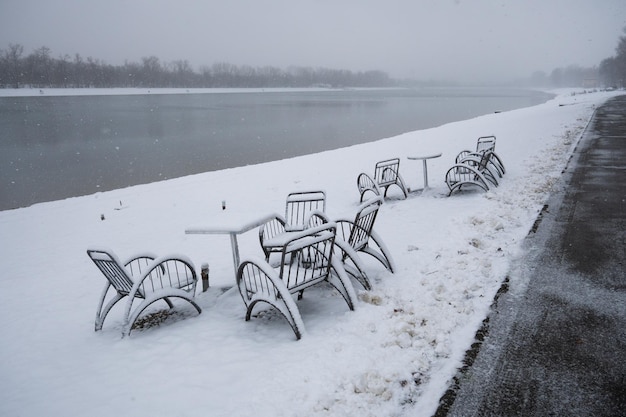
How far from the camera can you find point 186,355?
414 centimetres

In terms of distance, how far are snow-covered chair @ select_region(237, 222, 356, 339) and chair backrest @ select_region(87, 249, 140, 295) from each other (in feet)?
4.51

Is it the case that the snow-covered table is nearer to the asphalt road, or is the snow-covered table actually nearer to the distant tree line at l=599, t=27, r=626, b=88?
the asphalt road

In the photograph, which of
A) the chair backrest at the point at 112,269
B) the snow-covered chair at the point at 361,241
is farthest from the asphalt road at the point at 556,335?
the chair backrest at the point at 112,269

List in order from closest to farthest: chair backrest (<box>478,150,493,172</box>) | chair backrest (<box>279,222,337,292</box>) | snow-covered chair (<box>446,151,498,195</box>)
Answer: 1. chair backrest (<box>279,222,337,292</box>)
2. snow-covered chair (<box>446,151,498,195</box>)
3. chair backrest (<box>478,150,493,172</box>)

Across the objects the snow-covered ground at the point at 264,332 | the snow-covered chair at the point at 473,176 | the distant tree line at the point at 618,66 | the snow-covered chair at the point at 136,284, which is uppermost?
the distant tree line at the point at 618,66

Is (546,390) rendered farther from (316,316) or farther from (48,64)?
(48,64)

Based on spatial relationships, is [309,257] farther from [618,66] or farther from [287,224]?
[618,66]

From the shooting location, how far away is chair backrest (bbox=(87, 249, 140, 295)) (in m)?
4.52

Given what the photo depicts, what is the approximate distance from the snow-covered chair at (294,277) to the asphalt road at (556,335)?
5.37ft

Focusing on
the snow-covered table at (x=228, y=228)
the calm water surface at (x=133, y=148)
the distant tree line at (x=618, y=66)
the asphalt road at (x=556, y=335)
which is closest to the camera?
the asphalt road at (x=556, y=335)

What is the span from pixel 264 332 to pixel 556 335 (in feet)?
9.92

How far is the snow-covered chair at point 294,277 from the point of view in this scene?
411 cm

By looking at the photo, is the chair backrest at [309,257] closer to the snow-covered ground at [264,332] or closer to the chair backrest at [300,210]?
the snow-covered ground at [264,332]

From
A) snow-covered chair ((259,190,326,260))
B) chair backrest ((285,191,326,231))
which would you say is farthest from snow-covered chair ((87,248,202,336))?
chair backrest ((285,191,326,231))
